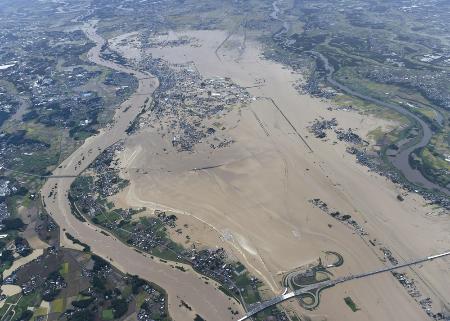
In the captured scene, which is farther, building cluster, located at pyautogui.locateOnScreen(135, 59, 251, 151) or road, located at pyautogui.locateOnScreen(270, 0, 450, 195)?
building cluster, located at pyautogui.locateOnScreen(135, 59, 251, 151)

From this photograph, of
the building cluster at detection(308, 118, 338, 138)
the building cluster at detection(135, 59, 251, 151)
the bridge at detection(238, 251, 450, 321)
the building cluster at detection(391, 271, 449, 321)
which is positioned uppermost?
the building cluster at detection(135, 59, 251, 151)

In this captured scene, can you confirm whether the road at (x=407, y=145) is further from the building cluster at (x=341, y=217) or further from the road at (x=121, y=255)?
the road at (x=121, y=255)

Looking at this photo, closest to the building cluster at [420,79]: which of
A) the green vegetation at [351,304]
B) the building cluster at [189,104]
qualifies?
the building cluster at [189,104]

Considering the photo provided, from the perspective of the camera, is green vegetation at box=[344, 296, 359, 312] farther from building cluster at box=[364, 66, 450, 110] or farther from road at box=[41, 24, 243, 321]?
building cluster at box=[364, 66, 450, 110]

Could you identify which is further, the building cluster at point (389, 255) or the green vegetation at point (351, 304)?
the building cluster at point (389, 255)

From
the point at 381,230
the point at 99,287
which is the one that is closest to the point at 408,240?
the point at 381,230

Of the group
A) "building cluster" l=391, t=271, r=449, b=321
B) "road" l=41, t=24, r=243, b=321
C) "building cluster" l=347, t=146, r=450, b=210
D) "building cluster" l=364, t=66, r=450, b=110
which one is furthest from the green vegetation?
"building cluster" l=364, t=66, r=450, b=110

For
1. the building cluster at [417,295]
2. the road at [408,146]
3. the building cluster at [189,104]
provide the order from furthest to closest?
the building cluster at [189,104] → the road at [408,146] → the building cluster at [417,295]

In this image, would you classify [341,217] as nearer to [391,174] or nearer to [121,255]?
[391,174]
